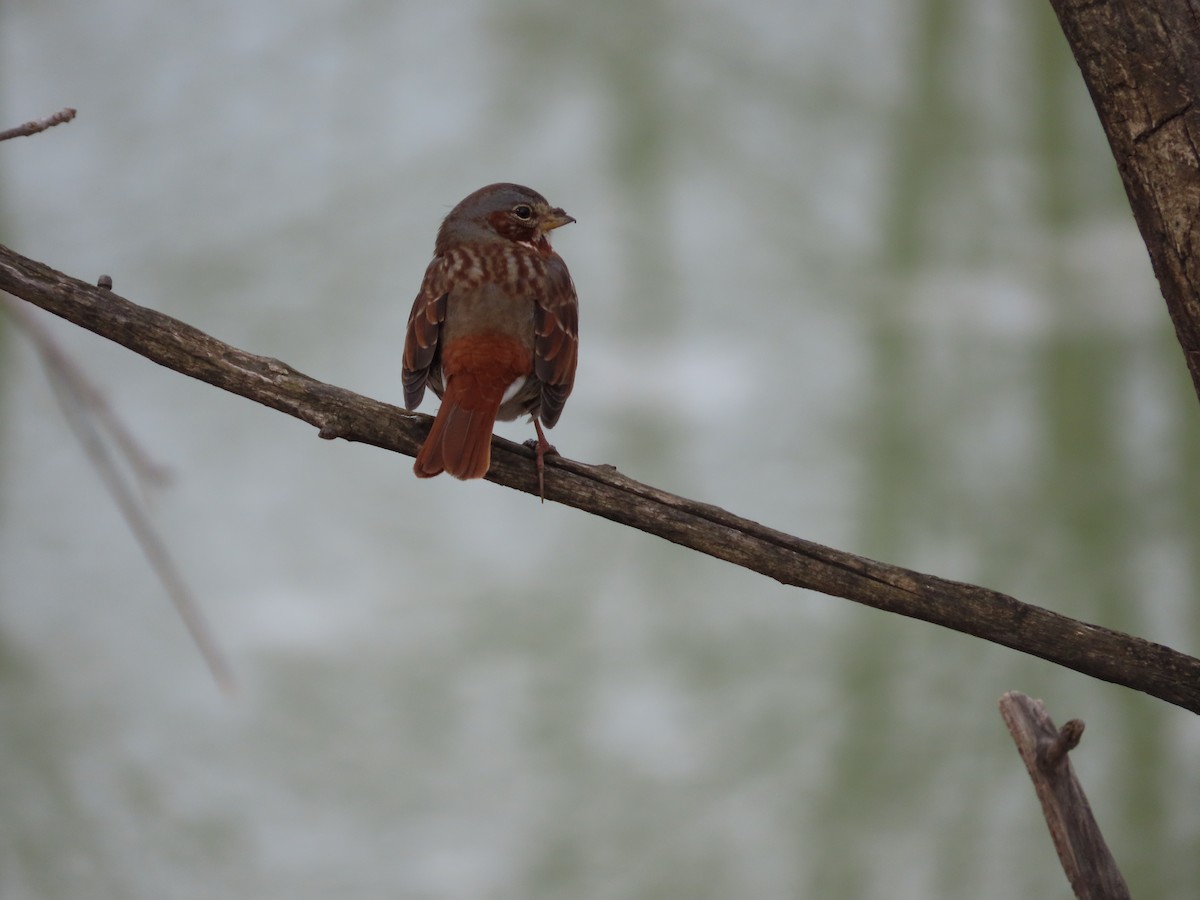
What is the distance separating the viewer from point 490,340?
216cm

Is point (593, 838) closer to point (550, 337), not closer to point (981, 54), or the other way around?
point (550, 337)

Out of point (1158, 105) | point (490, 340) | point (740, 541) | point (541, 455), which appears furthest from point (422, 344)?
point (1158, 105)

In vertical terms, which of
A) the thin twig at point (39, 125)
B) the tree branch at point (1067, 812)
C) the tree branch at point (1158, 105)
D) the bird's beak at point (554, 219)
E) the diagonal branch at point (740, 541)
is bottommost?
the tree branch at point (1067, 812)

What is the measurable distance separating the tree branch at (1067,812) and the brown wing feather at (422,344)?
46.8 inches

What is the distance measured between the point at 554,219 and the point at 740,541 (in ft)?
3.40

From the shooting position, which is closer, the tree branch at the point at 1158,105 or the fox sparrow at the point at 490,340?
the tree branch at the point at 1158,105

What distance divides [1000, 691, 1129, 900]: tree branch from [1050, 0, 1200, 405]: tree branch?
0.59m

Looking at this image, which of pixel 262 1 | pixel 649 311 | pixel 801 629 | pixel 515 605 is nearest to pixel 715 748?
pixel 801 629

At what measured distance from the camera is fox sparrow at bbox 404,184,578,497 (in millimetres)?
2080

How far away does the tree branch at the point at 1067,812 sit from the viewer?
1685mm

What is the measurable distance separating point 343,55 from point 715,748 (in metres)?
2.51

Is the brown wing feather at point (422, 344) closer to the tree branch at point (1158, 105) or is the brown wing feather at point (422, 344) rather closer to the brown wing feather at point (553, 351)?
the brown wing feather at point (553, 351)

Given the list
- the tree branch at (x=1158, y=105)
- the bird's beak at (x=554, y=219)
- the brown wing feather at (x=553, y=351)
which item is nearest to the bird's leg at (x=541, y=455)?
the brown wing feather at (x=553, y=351)

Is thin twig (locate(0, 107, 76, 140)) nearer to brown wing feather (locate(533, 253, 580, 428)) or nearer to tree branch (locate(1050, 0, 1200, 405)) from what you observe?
brown wing feather (locate(533, 253, 580, 428))
